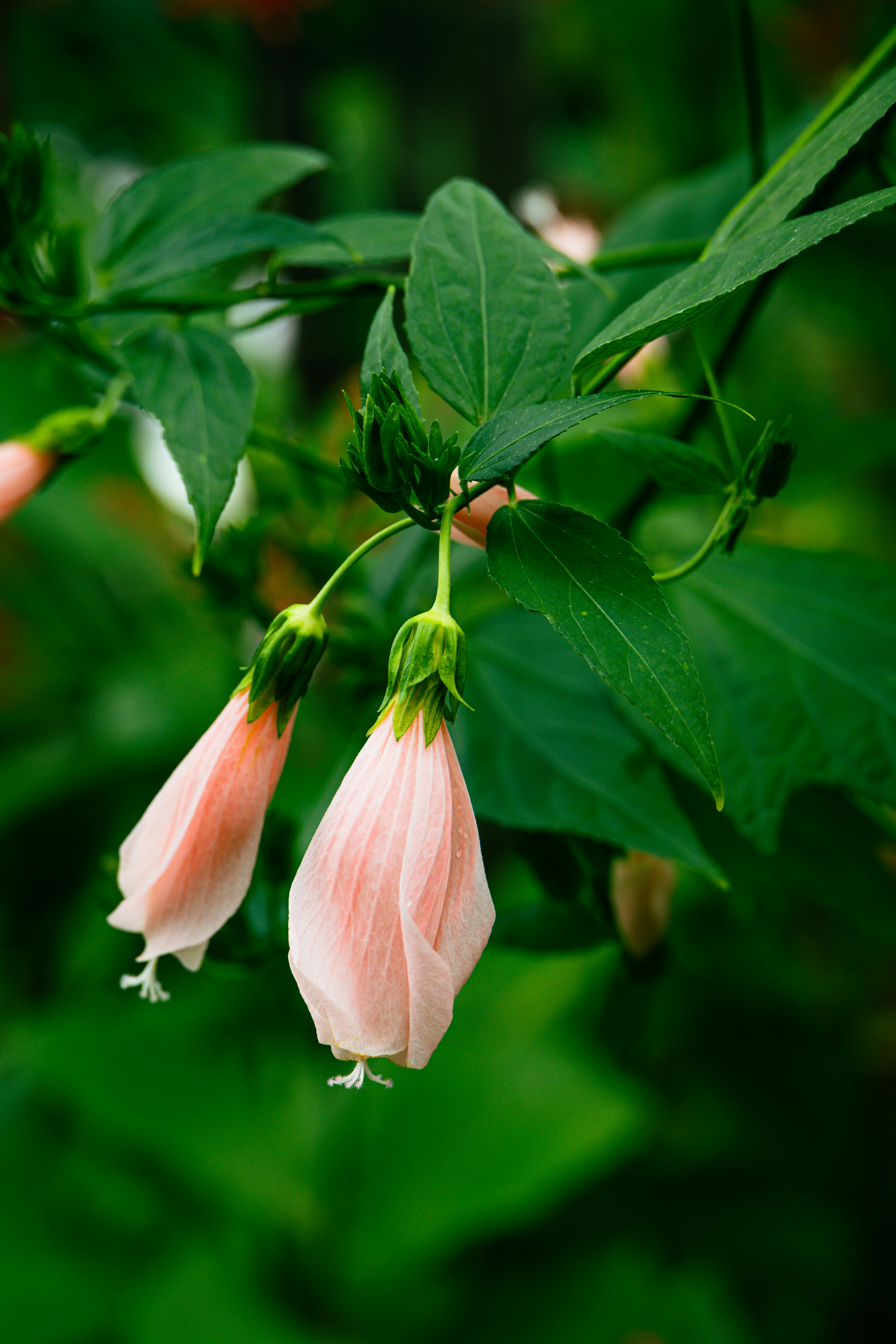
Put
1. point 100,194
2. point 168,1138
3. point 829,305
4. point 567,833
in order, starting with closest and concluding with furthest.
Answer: point 567,833
point 829,305
point 168,1138
point 100,194

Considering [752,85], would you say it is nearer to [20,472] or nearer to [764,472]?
[764,472]

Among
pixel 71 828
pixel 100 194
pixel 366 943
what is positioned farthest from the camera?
pixel 100 194

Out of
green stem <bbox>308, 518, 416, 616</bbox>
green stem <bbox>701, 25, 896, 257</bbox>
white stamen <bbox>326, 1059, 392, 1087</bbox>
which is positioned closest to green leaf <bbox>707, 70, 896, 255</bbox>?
green stem <bbox>701, 25, 896, 257</bbox>

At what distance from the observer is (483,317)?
0.88 ft

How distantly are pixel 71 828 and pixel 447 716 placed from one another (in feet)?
4.08

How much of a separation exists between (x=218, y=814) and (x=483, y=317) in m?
0.16

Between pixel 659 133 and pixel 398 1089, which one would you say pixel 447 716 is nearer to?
pixel 398 1089

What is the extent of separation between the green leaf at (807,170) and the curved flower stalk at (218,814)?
16cm

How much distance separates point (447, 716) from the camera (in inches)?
9.6

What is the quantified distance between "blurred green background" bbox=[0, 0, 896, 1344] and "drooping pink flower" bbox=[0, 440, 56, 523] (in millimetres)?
132

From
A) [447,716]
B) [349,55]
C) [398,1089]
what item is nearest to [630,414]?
[447,716]

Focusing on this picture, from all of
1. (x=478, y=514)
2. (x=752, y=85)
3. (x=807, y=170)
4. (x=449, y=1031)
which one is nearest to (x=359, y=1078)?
(x=478, y=514)

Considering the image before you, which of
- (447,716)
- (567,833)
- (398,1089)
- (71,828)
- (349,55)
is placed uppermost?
(349,55)

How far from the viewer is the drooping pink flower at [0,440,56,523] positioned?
358 mm
